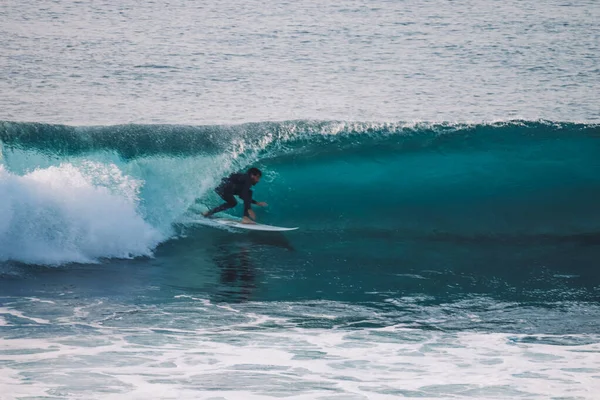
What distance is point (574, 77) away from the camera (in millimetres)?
15422

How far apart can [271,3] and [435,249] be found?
10.6 meters

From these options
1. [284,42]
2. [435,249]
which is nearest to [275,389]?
[435,249]

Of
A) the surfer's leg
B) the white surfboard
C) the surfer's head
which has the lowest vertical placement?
the white surfboard

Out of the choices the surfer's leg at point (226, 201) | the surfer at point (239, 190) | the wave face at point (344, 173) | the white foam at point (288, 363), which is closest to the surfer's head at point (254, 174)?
the surfer at point (239, 190)

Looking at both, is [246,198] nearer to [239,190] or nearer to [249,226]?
[239,190]

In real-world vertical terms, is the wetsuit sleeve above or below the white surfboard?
above

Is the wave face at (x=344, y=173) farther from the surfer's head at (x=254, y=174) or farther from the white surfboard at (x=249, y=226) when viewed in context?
the surfer's head at (x=254, y=174)

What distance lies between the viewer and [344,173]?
11852 mm

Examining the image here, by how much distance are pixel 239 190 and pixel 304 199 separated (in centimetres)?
176

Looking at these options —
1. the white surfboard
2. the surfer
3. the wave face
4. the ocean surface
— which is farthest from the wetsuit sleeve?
the wave face

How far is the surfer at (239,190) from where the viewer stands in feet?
31.9

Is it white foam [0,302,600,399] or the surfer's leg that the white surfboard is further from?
→ white foam [0,302,600,399]

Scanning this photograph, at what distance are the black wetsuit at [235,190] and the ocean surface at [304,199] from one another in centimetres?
39

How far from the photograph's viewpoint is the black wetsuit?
9758mm
